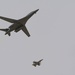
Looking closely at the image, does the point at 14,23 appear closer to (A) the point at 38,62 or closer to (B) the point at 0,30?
(B) the point at 0,30

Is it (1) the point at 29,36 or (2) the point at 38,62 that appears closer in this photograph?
(1) the point at 29,36

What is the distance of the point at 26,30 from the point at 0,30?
40.4 feet

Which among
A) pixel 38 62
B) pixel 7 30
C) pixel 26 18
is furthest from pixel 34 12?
pixel 38 62

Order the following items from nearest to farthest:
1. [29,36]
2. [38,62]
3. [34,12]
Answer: [34,12] < [29,36] < [38,62]

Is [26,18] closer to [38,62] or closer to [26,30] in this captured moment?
[26,30]

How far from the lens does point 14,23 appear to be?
16112 centimetres

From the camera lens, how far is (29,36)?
172625 millimetres

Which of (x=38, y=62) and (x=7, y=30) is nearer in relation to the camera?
(x=7, y=30)

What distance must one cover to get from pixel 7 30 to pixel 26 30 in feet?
33.9

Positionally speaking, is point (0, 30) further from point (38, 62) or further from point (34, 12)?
point (38, 62)

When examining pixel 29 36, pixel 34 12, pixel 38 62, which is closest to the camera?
pixel 34 12

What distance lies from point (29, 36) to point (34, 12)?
641 inches

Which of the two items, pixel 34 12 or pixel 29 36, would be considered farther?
pixel 29 36

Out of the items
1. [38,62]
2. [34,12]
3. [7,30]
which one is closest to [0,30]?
[7,30]
